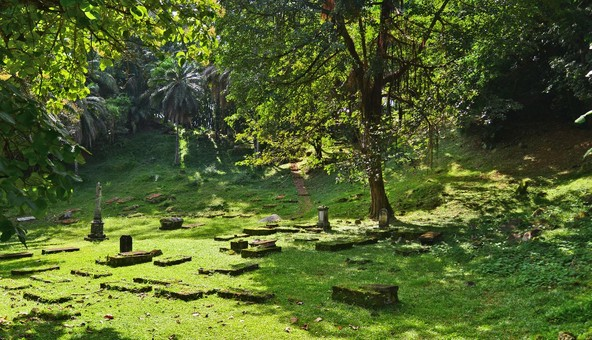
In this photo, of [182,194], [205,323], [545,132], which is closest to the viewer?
[205,323]

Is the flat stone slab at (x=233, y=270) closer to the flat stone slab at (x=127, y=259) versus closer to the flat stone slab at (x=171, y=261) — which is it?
the flat stone slab at (x=171, y=261)

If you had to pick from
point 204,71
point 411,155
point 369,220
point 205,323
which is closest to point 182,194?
point 204,71

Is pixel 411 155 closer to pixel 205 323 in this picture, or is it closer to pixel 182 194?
pixel 205 323

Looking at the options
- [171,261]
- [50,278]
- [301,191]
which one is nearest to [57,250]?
[50,278]

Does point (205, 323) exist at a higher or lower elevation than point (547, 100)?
lower

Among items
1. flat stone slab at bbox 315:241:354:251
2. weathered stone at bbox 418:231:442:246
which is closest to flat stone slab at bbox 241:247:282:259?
flat stone slab at bbox 315:241:354:251

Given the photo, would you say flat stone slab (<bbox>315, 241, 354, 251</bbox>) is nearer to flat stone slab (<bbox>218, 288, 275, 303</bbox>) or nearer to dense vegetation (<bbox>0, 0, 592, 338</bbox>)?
dense vegetation (<bbox>0, 0, 592, 338</bbox>)

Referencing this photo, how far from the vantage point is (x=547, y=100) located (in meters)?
21.4

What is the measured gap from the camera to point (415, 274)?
8.68m

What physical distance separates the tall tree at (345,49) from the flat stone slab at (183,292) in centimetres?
823

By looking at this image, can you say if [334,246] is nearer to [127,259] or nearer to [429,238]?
[429,238]

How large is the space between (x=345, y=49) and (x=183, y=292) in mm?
10992

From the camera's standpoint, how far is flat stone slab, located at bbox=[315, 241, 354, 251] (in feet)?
38.8

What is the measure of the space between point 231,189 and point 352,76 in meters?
18.8
